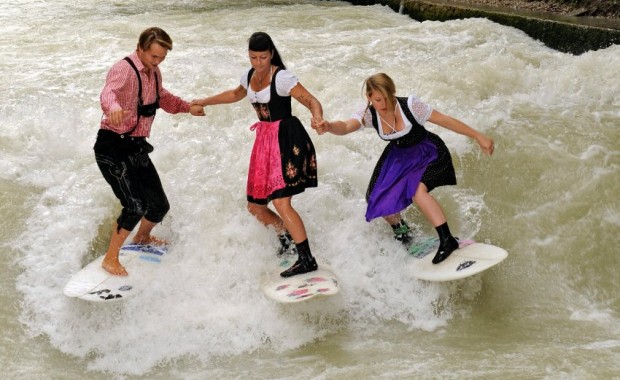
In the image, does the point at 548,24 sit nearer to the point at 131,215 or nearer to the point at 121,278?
the point at 131,215

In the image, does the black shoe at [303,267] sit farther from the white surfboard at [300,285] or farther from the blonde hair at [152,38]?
the blonde hair at [152,38]

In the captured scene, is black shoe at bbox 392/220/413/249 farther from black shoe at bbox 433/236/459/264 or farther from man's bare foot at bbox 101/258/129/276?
man's bare foot at bbox 101/258/129/276

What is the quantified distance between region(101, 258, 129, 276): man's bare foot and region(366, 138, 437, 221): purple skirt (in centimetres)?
150

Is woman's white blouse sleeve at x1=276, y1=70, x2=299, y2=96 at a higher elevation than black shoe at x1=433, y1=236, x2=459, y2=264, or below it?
higher

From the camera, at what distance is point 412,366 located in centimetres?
326

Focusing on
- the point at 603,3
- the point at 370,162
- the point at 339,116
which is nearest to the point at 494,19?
the point at 603,3

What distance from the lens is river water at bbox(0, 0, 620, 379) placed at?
11.6ft

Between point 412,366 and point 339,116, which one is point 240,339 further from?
point 339,116

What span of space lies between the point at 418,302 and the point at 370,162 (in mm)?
1411

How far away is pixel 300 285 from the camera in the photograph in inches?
150

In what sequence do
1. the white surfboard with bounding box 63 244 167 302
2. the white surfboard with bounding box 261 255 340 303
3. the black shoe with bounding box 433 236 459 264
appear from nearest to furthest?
the white surfboard with bounding box 261 255 340 303 < the white surfboard with bounding box 63 244 167 302 < the black shoe with bounding box 433 236 459 264

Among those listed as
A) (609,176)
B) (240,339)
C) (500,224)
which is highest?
(609,176)

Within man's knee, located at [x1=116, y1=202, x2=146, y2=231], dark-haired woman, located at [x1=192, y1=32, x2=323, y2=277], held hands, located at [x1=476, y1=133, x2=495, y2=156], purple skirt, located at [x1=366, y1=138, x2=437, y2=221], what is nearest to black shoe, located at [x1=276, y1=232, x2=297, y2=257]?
dark-haired woman, located at [x1=192, y1=32, x2=323, y2=277]

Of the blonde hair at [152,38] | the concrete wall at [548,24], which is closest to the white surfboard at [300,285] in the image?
the blonde hair at [152,38]
